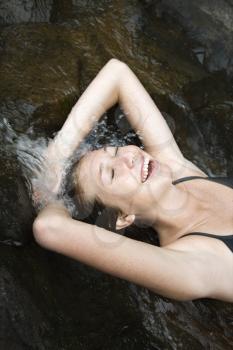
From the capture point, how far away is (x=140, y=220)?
400 cm

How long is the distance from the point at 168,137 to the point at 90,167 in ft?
3.00

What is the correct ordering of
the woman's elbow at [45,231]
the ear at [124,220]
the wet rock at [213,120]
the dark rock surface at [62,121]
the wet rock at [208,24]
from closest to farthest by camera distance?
the woman's elbow at [45,231]
the dark rock surface at [62,121]
the ear at [124,220]
the wet rock at [213,120]
the wet rock at [208,24]

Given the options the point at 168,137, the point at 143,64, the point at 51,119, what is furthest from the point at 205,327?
the point at 143,64

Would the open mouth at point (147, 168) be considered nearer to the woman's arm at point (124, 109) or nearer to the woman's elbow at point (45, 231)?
the woman's arm at point (124, 109)

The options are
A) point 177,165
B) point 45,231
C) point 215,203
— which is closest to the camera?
point 45,231

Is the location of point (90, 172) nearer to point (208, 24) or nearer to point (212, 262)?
point (212, 262)

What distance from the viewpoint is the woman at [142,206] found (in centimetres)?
316

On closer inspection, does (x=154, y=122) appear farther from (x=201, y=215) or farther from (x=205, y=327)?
(x=205, y=327)

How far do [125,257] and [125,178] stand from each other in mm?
710

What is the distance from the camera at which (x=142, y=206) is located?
379 centimetres

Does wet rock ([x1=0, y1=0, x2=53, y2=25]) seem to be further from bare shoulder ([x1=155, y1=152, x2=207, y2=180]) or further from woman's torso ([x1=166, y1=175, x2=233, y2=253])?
woman's torso ([x1=166, y1=175, x2=233, y2=253])

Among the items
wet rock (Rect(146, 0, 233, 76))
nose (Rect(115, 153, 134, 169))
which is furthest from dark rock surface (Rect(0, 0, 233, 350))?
nose (Rect(115, 153, 134, 169))

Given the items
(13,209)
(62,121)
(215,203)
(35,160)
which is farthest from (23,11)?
(215,203)

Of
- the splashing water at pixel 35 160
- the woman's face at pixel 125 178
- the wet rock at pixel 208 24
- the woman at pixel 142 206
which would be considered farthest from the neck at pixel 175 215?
the wet rock at pixel 208 24
